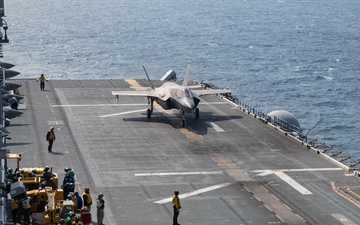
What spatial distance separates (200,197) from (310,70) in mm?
104216

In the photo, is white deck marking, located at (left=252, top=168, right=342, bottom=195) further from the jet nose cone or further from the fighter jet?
the fighter jet

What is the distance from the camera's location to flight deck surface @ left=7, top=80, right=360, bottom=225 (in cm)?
4103

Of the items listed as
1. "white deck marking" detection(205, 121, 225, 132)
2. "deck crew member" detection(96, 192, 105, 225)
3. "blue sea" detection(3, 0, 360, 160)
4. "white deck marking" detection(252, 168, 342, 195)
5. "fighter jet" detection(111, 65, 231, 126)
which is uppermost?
"deck crew member" detection(96, 192, 105, 225)

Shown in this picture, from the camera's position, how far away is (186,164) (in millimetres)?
50625

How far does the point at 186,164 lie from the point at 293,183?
7.84 m

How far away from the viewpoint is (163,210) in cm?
4088

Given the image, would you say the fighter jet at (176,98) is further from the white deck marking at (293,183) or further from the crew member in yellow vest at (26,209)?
the crew member in yellow vest at (26,209)

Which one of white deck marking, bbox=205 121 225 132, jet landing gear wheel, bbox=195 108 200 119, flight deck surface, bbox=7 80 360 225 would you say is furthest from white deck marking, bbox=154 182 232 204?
jet landing gear wheel, bbox=195 108 200 119

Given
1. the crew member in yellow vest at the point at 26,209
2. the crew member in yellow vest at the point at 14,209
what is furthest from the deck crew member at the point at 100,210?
the crew member in yellow vest at the point at 14,209

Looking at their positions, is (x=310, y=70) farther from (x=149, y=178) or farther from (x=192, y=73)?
(x=149, y=178)

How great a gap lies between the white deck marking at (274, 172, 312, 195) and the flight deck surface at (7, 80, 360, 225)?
0.06 meters

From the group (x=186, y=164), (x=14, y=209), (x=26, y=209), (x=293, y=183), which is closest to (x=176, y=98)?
(x=186, y=164)

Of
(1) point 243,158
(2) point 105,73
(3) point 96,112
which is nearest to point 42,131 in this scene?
(3) point 96,112

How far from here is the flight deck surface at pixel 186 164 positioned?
4103 cm
